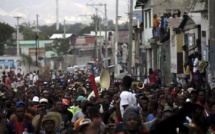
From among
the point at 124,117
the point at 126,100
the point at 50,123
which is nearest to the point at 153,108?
the point at 126,100

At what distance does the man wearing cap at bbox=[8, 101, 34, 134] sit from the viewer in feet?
44.4

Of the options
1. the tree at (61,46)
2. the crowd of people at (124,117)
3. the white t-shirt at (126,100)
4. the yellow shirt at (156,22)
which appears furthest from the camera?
the tree at (61,46)

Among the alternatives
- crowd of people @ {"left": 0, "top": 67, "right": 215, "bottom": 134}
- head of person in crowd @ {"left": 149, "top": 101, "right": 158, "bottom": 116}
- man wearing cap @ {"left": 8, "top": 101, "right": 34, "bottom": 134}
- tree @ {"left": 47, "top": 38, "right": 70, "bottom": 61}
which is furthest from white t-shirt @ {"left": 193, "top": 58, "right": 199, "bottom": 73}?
tree @ {"left": 47, "top": 38, "right": 70, "bottom": 61}

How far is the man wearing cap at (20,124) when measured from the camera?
13.5 m

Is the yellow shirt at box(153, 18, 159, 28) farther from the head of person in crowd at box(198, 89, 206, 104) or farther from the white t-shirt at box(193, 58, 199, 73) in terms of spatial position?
the head of person in crowd at box(198, 89, 206, 104)

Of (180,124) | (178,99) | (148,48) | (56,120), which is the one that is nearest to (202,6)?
(178,99)

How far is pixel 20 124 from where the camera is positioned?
1373 cm

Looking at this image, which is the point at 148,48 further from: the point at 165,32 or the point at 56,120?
the point at 56,120

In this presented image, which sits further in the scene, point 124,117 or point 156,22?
point 156,22

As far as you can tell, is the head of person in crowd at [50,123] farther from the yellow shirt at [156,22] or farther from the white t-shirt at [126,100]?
the yellow shirt at [156,22]

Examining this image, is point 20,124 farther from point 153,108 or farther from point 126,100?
point 153,108

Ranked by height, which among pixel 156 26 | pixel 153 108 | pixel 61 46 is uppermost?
pixel 156 26

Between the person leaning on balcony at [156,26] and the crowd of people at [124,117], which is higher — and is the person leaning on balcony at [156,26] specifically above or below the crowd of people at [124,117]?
above

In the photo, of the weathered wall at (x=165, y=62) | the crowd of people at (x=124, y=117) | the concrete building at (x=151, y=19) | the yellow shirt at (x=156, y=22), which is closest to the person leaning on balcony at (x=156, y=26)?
the yellow shirt at (x=156, y=22)
